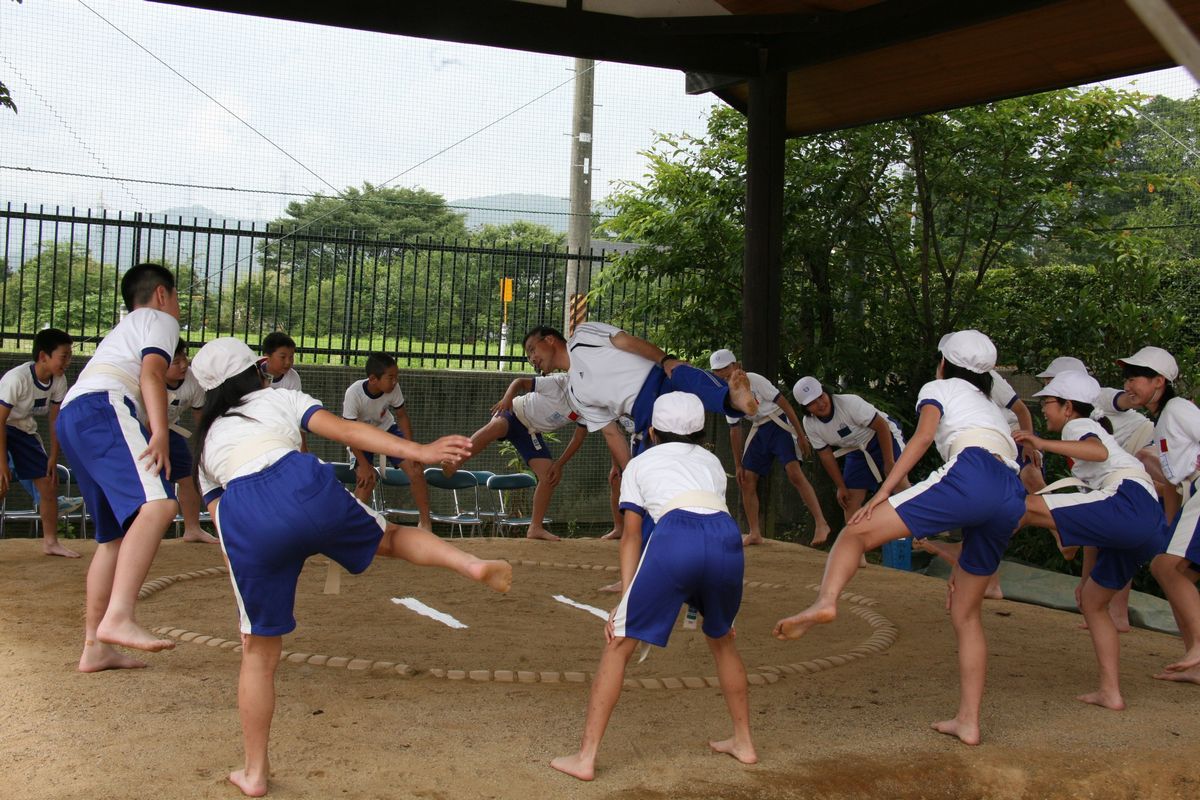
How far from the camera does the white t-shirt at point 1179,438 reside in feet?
13.3

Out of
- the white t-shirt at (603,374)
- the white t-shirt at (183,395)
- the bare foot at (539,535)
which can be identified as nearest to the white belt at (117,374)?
the white t-shirt at (603,374)

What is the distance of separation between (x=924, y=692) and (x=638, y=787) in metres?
1.48

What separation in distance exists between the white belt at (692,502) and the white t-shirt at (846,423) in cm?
350

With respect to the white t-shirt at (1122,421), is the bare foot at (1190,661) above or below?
below

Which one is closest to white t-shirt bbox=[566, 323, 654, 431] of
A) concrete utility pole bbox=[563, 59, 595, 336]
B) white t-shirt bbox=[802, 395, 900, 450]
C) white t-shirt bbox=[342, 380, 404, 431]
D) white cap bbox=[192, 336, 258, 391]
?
white t-shirt bbox=[342, 380, 404, 431]

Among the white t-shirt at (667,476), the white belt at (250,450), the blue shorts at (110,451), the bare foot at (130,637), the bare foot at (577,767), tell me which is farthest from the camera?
the blue shorts at (110,451)

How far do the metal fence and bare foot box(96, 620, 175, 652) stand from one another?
492cm

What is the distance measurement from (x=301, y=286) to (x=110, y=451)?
5.67m

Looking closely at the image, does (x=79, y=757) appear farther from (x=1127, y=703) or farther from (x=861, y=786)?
(x=1127, y=703)

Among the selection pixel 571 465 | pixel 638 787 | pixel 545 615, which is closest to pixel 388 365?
pixel 545 615

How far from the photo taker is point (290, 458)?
2.60m

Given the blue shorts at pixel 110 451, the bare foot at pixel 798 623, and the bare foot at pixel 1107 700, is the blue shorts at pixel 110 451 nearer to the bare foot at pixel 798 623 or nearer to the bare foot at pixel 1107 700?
the bare foot at pixel 798 623

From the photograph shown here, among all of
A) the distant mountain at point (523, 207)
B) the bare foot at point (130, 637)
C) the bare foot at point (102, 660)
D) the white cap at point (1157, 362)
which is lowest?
the bare foot at point (102, 660)

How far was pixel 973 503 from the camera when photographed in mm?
3117
